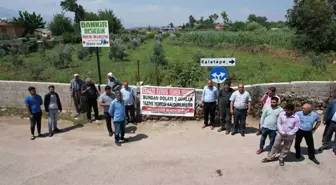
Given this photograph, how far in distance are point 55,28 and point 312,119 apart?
62149 mm

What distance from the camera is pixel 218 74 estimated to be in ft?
28.2

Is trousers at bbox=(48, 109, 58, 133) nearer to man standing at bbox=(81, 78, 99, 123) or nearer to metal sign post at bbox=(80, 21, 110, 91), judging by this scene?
man standing at bbox=(81, 78, 99, 123)

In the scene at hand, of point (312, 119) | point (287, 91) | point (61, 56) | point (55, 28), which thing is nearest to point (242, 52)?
point (61, 56)

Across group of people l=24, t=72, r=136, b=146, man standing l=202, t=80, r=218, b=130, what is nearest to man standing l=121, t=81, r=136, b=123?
group of people l=24, t=72, r=136, b=146

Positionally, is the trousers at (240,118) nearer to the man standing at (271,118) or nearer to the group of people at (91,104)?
the man standing at (271,118)

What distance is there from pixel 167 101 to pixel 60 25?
57.5 meters

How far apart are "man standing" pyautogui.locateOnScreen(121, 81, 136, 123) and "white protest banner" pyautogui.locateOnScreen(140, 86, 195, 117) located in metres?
0.40

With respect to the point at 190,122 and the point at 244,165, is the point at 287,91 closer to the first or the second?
the point at 190,122

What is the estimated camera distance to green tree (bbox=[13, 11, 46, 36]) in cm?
5950

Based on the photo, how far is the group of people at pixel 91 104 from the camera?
7520 millimetres

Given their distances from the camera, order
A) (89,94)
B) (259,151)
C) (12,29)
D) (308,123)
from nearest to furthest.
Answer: (308,123) < (259,151) < (89,94) < (12,29)

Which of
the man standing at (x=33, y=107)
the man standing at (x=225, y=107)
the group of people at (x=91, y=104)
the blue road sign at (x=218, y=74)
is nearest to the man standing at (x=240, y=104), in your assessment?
the man standing at (x=225, y=107)

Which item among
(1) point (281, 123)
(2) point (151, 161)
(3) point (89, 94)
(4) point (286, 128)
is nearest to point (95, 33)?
(3) point (89, 94)

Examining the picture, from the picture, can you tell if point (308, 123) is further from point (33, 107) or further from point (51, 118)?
point (33, 107)
